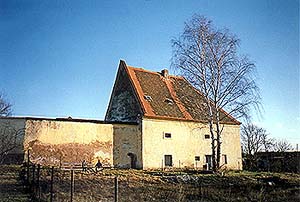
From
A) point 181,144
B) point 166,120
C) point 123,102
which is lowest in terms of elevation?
point 181,144

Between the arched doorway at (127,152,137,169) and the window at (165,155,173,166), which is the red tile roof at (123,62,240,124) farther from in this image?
the arched doorway at (127,152,137,169)

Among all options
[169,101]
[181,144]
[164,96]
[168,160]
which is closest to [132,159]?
[168,160]

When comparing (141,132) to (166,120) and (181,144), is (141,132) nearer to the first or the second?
(166,120)

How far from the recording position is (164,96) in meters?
29.6

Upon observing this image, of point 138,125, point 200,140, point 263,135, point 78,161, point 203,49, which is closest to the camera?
point 203,49

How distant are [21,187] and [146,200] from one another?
17.4ft

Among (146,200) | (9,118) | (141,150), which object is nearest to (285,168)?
(141,150)

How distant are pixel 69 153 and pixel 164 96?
981 centimetres

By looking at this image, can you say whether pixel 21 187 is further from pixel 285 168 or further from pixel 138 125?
pixel 285 168

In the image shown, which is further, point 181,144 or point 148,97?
point 148,97

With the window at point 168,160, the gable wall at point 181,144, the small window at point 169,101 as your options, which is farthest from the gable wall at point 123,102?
the window at point 168,160

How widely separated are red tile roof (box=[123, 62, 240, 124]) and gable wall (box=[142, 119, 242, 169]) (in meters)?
0.64

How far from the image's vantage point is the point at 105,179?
16.8 meters

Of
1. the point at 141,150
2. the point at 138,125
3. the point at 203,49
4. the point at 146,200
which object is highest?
the point at 203,49
